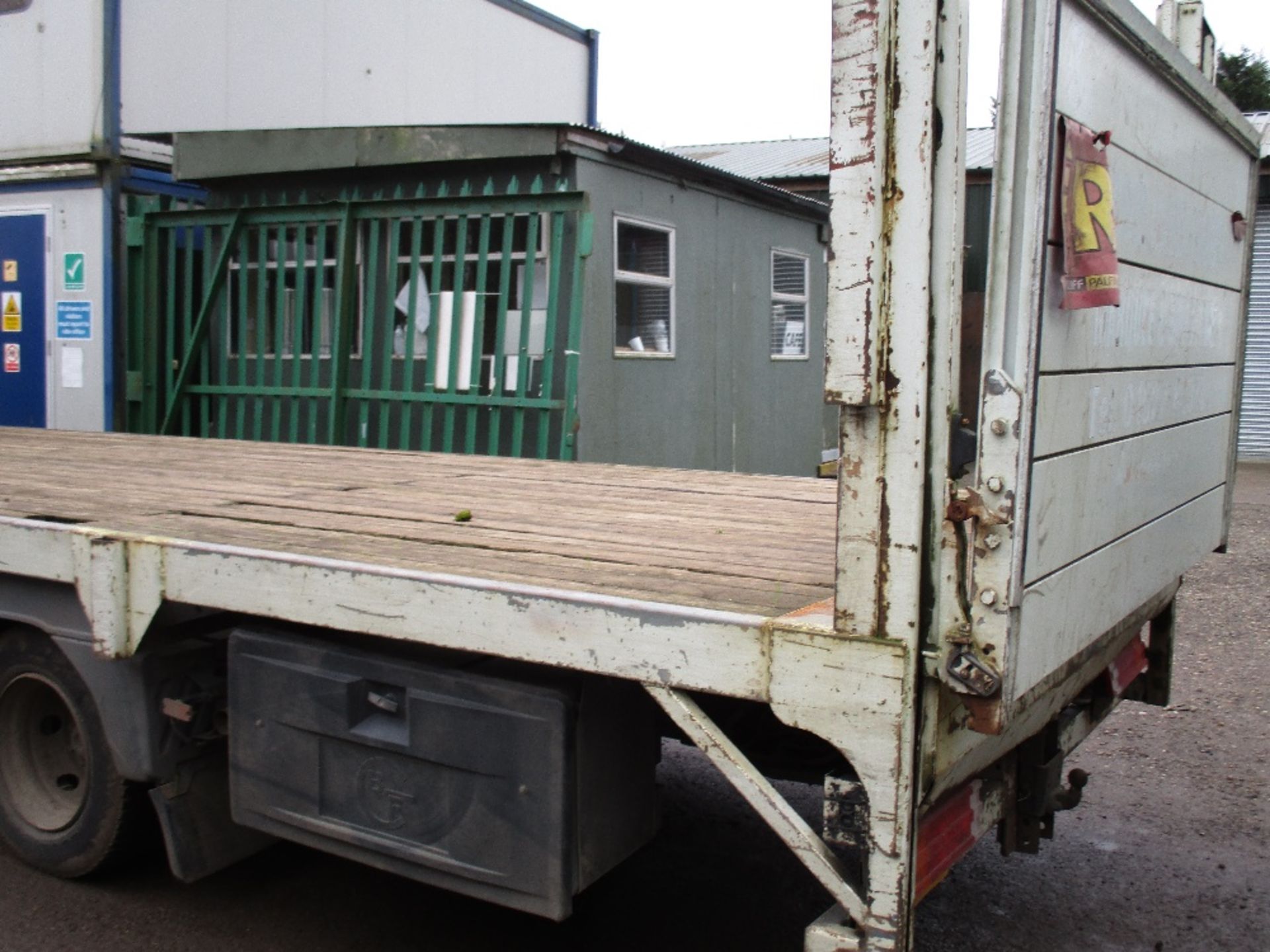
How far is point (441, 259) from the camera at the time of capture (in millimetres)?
8344

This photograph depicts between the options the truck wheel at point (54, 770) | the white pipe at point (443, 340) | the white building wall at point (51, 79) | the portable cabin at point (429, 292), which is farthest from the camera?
the white pipe at point (443, 340)

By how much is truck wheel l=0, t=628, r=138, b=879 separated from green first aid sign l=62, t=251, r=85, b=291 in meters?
6.06

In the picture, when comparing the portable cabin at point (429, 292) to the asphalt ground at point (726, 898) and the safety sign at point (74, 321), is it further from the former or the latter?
the asphalt ground at point (726, 898)

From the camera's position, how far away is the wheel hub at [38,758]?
3.66 metres

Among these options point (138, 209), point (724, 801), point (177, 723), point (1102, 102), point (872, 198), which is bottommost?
point (724, 801)

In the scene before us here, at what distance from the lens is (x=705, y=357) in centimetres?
1063

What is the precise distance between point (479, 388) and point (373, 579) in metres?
6.11

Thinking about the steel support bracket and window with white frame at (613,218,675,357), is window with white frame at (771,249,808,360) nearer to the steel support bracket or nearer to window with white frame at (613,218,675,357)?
window with white frame at (613,218,675,357)

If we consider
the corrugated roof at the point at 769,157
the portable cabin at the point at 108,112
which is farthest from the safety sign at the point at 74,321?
the corrugated roof at the point at 769,157

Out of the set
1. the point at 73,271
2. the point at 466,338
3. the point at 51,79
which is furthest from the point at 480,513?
the point at 51,79

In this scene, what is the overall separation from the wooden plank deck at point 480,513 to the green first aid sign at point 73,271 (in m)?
3.99

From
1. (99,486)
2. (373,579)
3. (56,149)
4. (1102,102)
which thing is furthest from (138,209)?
(1102,102)

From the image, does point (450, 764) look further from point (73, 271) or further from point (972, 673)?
point (73, 271)

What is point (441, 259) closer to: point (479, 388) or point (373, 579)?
point (479, 388)
